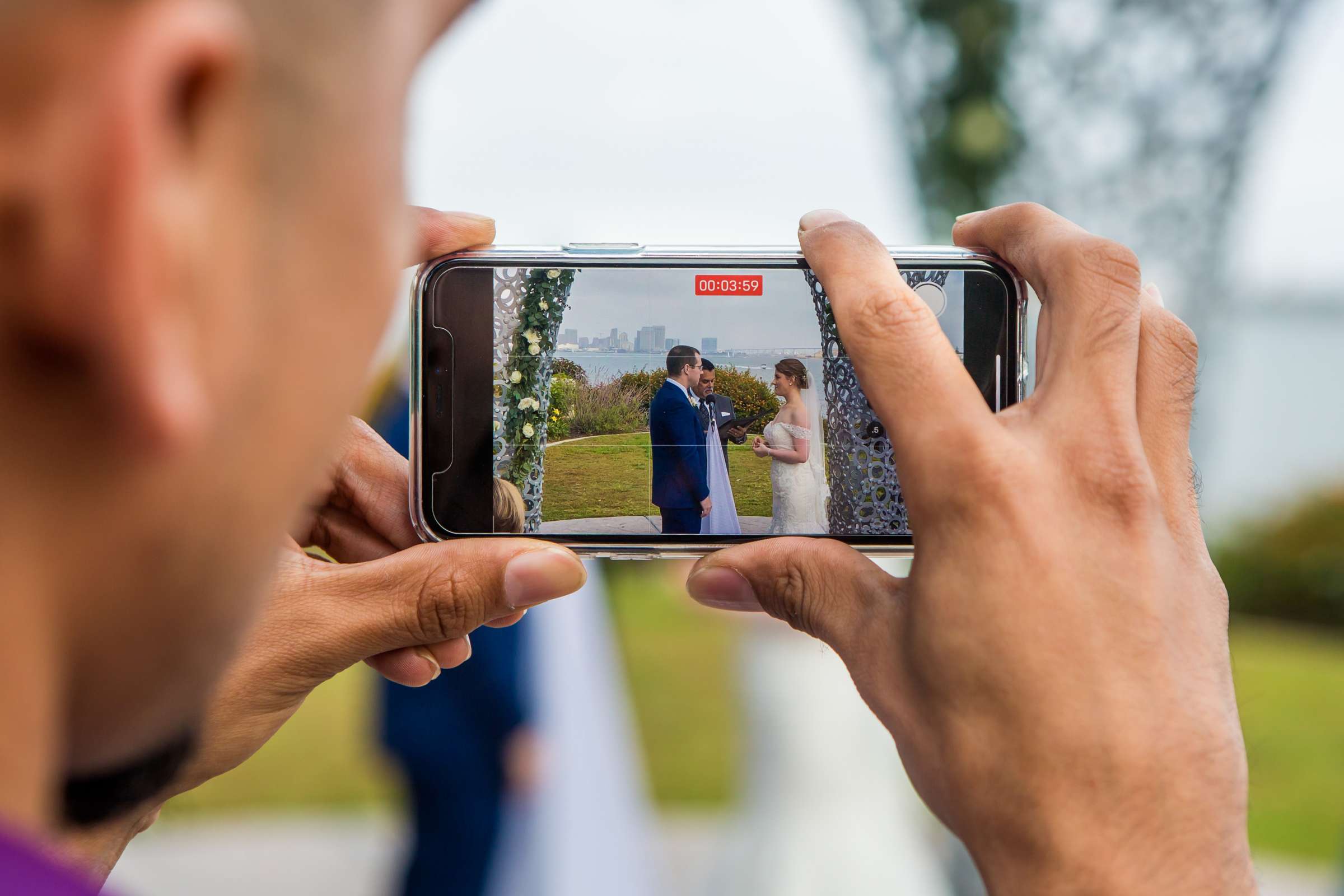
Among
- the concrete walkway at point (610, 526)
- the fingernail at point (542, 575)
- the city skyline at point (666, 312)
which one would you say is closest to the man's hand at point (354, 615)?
the fingernail at point (542, 575)

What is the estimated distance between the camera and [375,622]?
1.40m

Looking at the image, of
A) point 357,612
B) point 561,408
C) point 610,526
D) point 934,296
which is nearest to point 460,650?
point 357,612

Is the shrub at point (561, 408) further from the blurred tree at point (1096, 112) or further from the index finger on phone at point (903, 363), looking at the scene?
the blurred tree at point (1096, 112)

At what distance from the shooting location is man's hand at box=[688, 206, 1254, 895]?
3.32 feet

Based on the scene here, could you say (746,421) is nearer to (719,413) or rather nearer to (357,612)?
(719,413)

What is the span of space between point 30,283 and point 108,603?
0.18 meters

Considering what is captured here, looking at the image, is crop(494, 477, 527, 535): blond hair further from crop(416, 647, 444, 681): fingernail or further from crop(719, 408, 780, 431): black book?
crop(719, 408, 780, 431): black book

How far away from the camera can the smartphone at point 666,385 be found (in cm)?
153

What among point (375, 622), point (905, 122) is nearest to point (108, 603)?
point (375, 622)

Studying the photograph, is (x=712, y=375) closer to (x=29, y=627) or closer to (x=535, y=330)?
(x=535, y=330)

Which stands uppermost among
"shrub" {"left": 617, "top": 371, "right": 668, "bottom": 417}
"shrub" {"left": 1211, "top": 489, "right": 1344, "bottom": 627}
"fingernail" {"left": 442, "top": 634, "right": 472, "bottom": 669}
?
"shrub" {"left": 617, "top": 371, "right": 668, "bottom": 417}

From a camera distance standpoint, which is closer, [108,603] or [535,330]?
[108,603]

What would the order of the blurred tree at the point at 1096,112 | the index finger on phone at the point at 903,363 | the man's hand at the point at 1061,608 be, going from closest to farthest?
the man's hand at the point at 1061,608 → the index finger on phone at the point at 903,363 → the blurred tree at the point at 1096,112

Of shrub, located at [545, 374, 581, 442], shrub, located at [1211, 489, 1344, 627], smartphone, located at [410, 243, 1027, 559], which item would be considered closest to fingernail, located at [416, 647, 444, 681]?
smartphone, located at [410, 243, 1027, 559]
